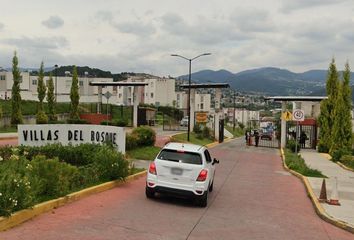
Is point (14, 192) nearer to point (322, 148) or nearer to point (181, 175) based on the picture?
point (181, 175)

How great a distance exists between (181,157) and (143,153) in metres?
13.8

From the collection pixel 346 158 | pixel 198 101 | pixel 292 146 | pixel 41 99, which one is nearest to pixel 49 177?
pixel 346 158

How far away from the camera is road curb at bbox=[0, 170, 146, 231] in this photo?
919 cm

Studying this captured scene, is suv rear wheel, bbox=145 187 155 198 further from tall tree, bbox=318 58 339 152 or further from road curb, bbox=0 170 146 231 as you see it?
tall tree, bbox=318 58 339 152

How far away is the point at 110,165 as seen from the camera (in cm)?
1560

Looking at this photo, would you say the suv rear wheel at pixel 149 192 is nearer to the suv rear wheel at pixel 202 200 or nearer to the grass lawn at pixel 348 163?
the suv rear wheel at pixel 202 200

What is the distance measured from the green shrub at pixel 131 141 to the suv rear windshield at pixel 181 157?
13.8 metres

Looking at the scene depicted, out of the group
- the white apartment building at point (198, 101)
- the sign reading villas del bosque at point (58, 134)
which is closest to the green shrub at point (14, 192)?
the sign reading villas del bosque at point (58, 134)

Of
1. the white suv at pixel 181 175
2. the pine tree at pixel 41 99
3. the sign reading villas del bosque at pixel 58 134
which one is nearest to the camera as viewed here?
the white suv at pixel 181 175

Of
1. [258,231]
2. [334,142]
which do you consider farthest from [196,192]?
[334,142]

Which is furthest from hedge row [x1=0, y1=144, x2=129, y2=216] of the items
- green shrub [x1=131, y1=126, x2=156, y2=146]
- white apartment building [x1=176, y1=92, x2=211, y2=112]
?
white apartment building [x1=176, y1=92, x2=211, y2=112]

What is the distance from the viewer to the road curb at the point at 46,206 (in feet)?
30.2

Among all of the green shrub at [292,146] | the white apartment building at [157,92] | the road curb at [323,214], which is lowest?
the green shrub at [292,146]

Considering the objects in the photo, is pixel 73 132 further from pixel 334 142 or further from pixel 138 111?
pixel 138 111
